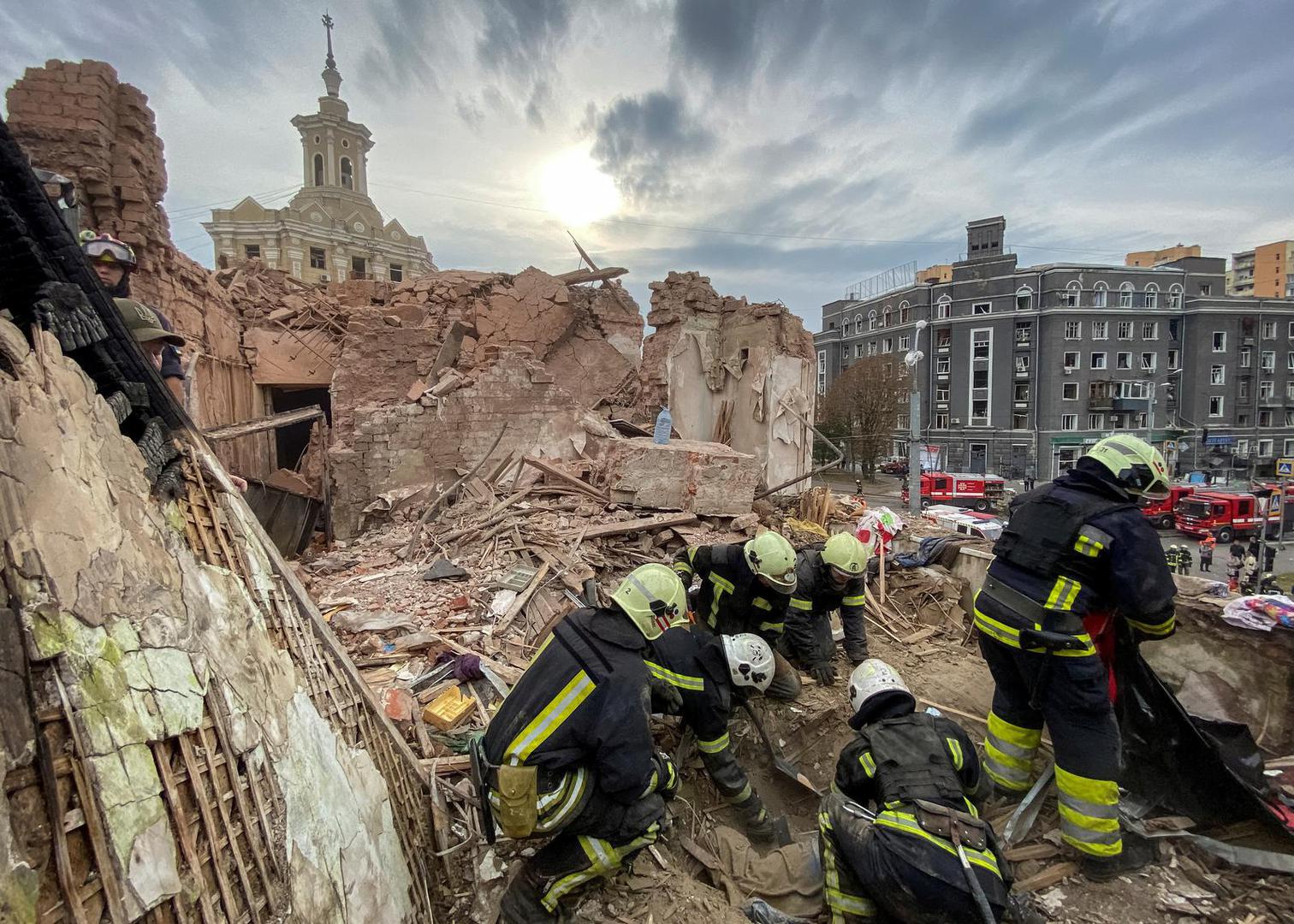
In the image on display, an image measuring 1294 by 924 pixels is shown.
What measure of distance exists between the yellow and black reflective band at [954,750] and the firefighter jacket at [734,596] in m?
1.60

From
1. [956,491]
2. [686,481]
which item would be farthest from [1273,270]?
[686,481]

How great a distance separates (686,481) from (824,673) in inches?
109

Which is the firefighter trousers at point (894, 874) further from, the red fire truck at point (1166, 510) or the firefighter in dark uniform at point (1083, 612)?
the red fire truck at point (1166, 510)

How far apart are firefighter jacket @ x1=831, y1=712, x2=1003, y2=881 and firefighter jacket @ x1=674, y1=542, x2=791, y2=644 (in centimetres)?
147

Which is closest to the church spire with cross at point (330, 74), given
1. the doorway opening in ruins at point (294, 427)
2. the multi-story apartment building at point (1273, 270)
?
the doorway opening in ruins at point (294, 427)

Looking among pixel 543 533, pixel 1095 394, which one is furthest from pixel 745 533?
pixel 1095 394

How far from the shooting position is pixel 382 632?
15.6ft

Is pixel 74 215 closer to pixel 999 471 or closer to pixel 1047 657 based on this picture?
pixel 1047 657

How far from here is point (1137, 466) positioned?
2838 mm

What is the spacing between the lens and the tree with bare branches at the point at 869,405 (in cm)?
3075

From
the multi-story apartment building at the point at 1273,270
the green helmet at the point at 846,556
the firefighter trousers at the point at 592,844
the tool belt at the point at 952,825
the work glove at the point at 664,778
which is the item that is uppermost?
the multi-story apartment building at the point at 1273,270

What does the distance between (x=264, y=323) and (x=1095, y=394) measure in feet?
136

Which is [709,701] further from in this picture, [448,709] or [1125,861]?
[1125,861]

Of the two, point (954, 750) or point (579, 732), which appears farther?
point (954, 750)
